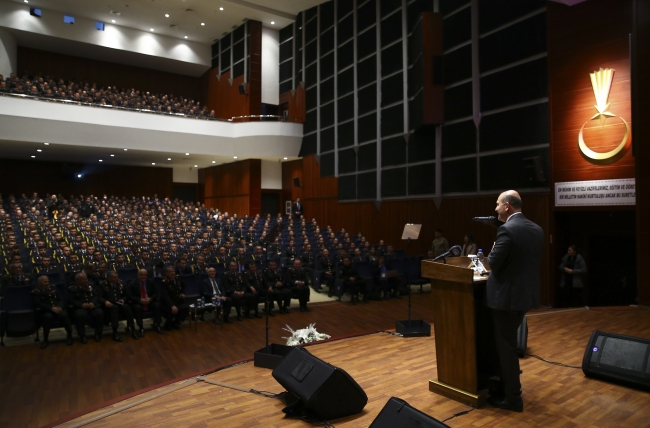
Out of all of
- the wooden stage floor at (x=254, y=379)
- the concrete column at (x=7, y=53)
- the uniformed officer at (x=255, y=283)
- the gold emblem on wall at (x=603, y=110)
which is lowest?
the wooden stage floor at (x=254, y=379)

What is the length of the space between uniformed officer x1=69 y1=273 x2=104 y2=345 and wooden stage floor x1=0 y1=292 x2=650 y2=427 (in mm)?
193

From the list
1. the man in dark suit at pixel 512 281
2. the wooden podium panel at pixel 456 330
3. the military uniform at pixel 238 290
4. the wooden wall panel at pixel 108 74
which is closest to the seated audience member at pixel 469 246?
the military uniform at pixel 238 290

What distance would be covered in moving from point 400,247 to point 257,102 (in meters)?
7.89

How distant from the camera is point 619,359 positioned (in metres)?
2.69

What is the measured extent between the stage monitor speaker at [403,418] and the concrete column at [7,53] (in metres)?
17.1

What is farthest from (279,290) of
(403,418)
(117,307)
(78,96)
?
(78,96)

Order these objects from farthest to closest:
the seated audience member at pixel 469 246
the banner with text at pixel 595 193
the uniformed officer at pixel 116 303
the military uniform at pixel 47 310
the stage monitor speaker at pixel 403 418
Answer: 1. the seated audience member at pixel 469 246
2. the banner with text at pixel 595 193
3. the uniformed officer at pixel 116 303
4. the military uniform at pixel 47 310
5. the stage monitor speaker at pixel 403 418

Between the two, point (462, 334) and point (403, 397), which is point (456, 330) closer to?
point (462, 334)

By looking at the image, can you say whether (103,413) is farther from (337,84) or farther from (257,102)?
(257,102)

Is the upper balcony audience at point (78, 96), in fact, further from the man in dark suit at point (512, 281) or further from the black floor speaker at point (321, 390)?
the man in dark suit at point (512, 281)

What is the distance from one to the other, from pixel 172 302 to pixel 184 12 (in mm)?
12746

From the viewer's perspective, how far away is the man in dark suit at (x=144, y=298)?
5246 mm

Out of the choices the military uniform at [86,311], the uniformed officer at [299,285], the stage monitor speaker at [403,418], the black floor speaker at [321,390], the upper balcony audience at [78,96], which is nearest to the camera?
the stage monitor speaker at [403,418]

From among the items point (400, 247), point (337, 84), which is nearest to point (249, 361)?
point (400, 247)
